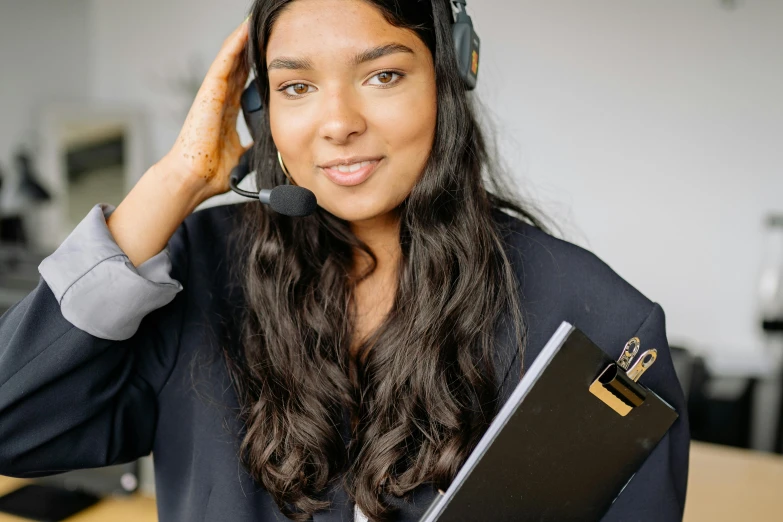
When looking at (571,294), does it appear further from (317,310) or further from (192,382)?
(192,382)

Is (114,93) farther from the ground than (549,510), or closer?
closer

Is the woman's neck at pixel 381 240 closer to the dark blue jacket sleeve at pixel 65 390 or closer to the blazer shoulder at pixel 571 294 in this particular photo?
the blazer shoulder at pixel 571 294

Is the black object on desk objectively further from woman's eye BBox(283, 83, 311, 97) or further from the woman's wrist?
woman's eye BBox(283, 83, 311, 97)

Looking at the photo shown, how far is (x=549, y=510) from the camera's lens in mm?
802

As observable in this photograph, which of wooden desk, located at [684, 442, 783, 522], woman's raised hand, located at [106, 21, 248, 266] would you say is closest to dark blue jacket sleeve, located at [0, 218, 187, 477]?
woman's raised hand, located at [106, 21, 248, 266]

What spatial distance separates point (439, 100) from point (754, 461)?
1.32 m

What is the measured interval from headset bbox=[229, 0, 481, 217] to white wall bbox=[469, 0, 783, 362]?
2014 mm

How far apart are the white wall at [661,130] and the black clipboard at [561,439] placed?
2.25 metres

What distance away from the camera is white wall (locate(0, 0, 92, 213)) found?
10.9 feet

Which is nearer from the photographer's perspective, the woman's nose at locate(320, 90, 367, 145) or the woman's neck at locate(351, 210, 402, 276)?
the woman's nose at locate(320, 90, 367, 145)

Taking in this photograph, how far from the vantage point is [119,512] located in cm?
139

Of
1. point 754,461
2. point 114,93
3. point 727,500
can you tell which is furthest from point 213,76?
point 114,93

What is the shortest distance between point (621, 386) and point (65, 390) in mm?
627

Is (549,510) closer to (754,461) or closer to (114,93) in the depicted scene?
(754,461)
